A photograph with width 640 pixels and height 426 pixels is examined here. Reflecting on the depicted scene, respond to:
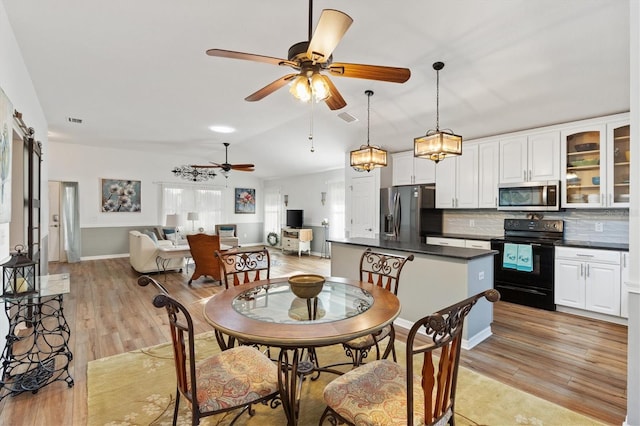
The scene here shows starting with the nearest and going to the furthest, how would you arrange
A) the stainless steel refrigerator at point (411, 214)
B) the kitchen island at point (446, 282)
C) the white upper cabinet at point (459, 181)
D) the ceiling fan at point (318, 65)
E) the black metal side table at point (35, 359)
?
1. the ceiling fan at point (318, 65)
2. the black metal side table at point (35, 359)
3. the kitchen island at point (446, 282)
4. the white upper cabinet at point (459, 181)
5. the stainless steel refrigerator at point (411, 214)

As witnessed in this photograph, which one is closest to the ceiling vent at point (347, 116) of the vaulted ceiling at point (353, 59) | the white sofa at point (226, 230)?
the vaulted ceiling at point (353, 59)

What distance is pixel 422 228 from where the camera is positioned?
5.26 metres

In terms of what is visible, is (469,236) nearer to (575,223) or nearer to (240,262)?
(575,223)

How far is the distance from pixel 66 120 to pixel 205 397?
6049 millimetres

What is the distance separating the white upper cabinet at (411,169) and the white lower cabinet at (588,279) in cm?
218

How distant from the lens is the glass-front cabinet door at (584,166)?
3793 millimetres

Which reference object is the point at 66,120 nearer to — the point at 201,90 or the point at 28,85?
the point at 28,85

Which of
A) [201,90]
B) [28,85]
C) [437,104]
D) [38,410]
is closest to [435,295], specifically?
[437,104]

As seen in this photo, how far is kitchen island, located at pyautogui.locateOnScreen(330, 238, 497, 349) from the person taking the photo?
2.95 meters

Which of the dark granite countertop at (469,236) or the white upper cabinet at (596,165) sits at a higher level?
the white upper cabinet at (596,165)

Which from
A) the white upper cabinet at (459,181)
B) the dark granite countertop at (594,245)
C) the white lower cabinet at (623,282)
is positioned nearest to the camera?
the white lower cabinet at (623,282)

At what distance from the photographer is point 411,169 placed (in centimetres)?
566

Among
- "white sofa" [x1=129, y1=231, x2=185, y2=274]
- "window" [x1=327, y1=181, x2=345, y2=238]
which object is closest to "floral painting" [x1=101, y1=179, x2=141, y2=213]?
"white sofa" [x1=129, y1=231, x2=185, y2=274]

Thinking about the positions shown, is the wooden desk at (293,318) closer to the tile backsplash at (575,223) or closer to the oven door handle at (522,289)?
the oven door handle at (522,289)
